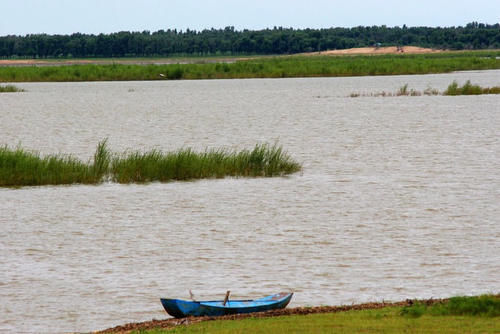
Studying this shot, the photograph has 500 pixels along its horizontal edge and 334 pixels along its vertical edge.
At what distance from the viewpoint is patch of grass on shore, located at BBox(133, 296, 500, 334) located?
11.4 meters

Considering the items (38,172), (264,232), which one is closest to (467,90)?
(38,172)

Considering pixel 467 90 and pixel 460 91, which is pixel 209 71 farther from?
pixel 467 90

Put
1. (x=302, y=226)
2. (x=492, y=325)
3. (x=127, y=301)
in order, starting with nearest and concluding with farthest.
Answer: (x=492, y=325) → (x=127, y=301) → (x=302, y=226)

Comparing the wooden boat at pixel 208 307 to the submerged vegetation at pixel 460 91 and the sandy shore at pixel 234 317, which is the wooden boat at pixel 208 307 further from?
the submerged vegetation at pixel 460 91

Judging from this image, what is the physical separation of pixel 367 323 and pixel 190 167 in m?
19.5

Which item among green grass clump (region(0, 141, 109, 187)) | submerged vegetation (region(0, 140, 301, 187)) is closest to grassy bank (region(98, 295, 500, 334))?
green grass clump (region(0, 141, 109, 187))

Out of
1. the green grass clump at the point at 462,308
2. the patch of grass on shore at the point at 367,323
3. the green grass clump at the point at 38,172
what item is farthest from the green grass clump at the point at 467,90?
the patch of grass on shore at the point at 367,323

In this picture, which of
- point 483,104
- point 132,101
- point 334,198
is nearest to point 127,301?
point 334,198

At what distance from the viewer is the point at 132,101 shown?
8494cm

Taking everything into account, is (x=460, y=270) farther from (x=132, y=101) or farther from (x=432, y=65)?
(x=432, y=65)

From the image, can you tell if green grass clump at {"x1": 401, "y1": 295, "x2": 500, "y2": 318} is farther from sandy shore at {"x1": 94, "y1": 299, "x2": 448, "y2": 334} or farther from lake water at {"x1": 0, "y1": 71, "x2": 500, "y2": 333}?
lake water at {"x1": 0, "y1": 71, "x2": 500, "y2": 333}

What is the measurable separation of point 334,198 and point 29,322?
14.7 m

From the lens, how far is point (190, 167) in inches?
1214

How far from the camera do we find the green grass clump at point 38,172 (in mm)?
29406
